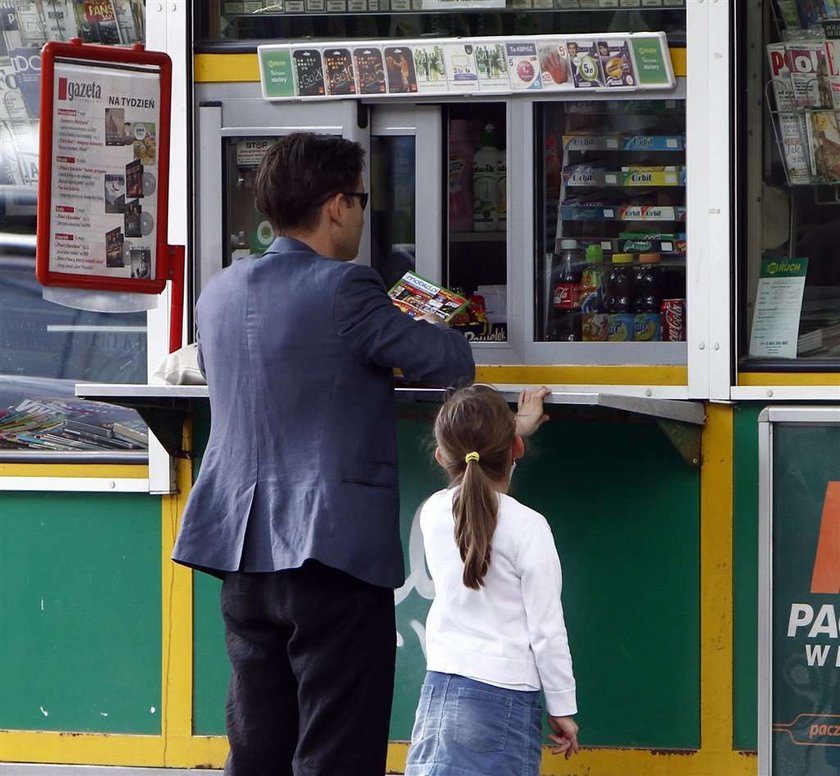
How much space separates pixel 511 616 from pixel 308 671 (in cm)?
44

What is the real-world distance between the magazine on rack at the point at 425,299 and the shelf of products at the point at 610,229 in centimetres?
36

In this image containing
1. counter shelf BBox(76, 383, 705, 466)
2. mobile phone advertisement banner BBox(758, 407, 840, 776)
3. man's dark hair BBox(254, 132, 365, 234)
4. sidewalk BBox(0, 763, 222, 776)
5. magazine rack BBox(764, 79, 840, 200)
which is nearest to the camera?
man's dark hair BBox(254, 132, 365, 234)

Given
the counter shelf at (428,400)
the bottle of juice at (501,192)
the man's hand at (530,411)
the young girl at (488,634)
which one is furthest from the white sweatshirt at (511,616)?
the bottle of juice at (501,192)

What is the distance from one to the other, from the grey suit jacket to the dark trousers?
61mm

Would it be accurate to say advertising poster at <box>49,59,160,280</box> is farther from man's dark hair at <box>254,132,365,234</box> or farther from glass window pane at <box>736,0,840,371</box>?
glass window pane at <box>736,0,840,371</box>

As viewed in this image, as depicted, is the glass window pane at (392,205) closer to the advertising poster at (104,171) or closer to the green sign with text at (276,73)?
the green sign with text at (276,73)

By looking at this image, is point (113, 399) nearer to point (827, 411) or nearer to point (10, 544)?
point (10, 544)

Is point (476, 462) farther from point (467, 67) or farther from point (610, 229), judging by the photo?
point (467, 67)

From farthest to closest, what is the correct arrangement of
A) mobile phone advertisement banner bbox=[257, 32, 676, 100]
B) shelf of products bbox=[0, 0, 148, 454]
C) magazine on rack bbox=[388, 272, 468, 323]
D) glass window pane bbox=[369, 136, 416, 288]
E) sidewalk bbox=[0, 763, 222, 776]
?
shelf of products bbox=[0, 0, 148, 454], sidewalk bbox=[0, 763, 222, 776], glass window pane bbox=[369, 136, 416, 288], mobile phone advertisement banner bbox=[257, 32, 676, 100], magazine on rack bbox=[388, 272, 468, 323]

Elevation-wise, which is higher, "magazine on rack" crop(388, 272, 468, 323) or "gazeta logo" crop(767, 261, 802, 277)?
"gazeta logo" crop(767, 261, 802, 277)

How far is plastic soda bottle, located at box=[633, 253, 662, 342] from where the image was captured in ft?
12.9

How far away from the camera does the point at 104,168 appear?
364 cm

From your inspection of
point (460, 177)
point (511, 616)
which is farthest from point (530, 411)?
point (460, 177)

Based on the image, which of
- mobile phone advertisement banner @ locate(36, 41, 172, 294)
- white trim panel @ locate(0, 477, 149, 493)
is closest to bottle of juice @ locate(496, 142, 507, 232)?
mobile phone advertisement banner @ locate(36, 41, 172, 294)
